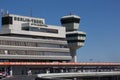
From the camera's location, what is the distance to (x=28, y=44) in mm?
155875

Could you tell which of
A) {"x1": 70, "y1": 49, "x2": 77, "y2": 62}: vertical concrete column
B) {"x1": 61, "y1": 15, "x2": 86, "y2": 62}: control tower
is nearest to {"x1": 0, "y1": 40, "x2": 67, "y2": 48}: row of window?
{"x1": 61, "y1": 15, "x2": 86, "y2": 62}: control tower

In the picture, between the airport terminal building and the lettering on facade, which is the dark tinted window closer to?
the airport terminal building

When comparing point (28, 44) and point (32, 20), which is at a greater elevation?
point (32, 20)

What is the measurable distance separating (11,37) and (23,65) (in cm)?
Answer: 1437

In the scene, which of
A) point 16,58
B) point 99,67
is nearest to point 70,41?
point 99,67

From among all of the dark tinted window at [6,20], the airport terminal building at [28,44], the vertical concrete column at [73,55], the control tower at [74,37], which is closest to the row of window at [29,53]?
the airport terminal building at [28,44]

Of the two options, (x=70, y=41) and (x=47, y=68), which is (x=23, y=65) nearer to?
(x=47, y=68)

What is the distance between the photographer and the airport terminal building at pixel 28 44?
144 metres

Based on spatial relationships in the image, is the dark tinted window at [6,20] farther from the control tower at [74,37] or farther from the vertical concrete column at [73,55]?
the vertical concrete column at [73,55]

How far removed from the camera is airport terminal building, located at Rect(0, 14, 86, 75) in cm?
14350

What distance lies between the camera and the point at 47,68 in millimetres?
158875

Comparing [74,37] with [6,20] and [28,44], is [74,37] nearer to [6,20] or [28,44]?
[28,44]

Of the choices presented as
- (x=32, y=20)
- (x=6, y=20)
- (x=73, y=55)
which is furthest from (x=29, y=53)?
(x=73, y=55)

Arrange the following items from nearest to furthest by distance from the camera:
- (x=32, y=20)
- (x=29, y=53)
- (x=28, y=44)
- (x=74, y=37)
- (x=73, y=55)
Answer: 1. (x=29, y=53)
2. (x=28, y=44)
3. (x=32, y=20)
4. (x=74, y=37)
5. (x=73, y=55)
